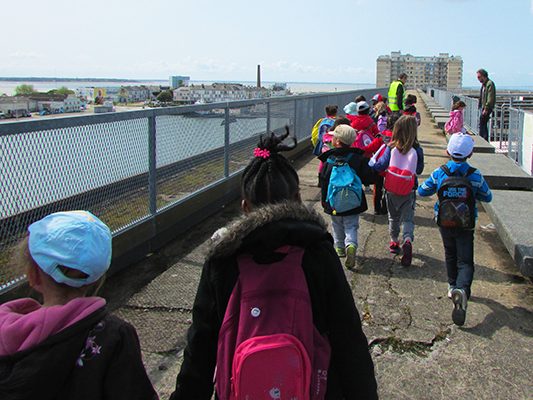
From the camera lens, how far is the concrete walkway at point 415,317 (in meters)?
3.47

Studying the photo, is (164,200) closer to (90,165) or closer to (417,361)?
(90,165)

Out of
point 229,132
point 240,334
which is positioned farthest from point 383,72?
point 240,334

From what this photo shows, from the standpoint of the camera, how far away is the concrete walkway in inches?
136

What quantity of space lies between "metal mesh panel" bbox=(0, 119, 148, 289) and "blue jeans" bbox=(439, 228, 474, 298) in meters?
3.09

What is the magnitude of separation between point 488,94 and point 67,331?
43.0ft

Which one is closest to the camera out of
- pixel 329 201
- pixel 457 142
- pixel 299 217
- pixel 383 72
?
pixel 299 217

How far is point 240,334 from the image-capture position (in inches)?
71.5

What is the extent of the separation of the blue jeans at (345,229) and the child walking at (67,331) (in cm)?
389

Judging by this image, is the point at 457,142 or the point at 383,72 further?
the point at 383,72

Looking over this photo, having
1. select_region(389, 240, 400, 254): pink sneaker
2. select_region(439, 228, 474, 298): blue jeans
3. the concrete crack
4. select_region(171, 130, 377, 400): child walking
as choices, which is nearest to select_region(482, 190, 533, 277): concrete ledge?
select_region(439, 228, 474, 298): blue jeans

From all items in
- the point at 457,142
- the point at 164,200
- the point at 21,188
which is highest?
the point at 457,142

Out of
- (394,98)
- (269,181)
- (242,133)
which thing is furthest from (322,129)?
(269,181)

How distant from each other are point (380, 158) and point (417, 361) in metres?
2.54

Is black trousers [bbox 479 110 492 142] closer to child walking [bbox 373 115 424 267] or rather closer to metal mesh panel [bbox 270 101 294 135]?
metal mesh panel [bbox 270 101 294 135]
